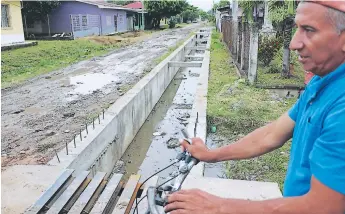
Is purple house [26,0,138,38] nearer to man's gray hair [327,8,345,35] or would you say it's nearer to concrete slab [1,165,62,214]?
concrete slab [1,165,62,214]

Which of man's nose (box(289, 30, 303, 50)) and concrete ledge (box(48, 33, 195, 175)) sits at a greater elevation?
man's nose (box(289, 30, 303, 50))

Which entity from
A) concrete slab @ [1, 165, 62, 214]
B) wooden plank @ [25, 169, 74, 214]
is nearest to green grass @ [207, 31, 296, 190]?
wooden plank @ [25, 169, 74, 214]

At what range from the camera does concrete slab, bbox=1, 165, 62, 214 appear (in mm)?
3572

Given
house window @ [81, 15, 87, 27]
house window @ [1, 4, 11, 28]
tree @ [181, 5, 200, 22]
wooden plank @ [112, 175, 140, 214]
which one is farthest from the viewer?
tree @ [181, 5, 200, 22]

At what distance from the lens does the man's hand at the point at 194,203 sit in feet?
4.41

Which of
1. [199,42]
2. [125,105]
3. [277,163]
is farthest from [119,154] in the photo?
[199,42]

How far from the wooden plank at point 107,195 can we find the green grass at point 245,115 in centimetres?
174

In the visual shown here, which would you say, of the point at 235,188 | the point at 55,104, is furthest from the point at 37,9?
the point at 235,188

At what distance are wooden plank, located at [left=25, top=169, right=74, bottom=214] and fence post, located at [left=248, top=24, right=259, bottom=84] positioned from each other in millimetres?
6543

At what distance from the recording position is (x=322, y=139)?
1.19m

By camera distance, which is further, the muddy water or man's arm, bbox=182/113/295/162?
the muddy water

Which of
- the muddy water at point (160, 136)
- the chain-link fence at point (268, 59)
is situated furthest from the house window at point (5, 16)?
the chain-link fence at point (268, 59)

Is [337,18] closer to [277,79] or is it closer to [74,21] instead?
[277,79]

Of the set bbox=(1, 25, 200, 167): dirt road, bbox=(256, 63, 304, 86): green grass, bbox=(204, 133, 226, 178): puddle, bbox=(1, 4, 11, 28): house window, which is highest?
bbox=(1, 4, 11, 28): house window
